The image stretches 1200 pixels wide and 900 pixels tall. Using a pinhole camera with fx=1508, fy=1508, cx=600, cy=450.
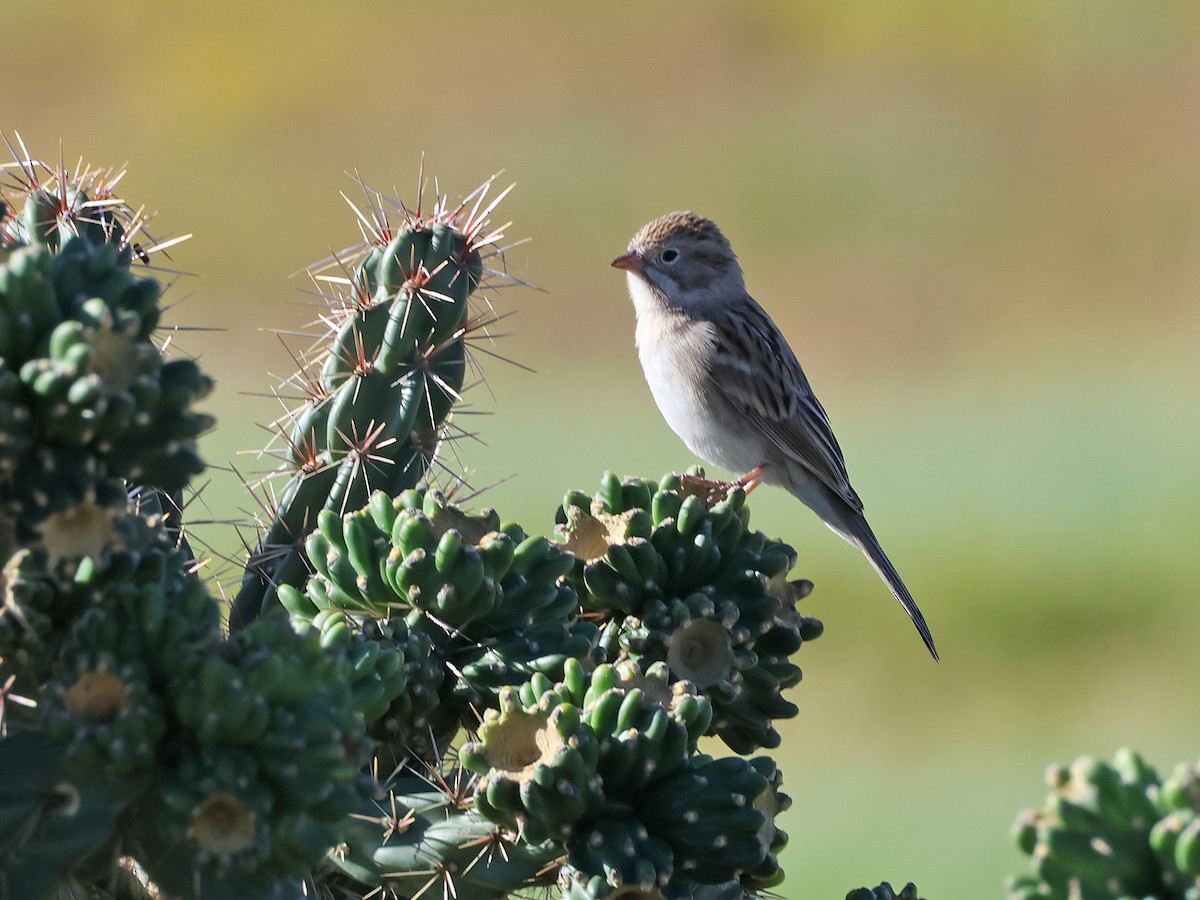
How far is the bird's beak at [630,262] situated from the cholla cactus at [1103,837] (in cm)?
416

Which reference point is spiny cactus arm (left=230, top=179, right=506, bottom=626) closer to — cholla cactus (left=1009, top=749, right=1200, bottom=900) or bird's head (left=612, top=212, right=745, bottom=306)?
cholla cactus (left=1009, top=749, right=1200, bottom=900)

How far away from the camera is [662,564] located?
7.32ft

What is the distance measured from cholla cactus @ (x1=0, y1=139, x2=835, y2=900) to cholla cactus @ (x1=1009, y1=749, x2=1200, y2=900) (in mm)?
551

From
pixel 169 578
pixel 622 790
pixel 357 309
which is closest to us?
pixel 169 578

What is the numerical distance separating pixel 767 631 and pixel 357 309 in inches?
33.6

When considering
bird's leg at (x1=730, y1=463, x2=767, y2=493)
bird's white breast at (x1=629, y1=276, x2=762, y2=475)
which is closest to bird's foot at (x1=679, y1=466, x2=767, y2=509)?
bird's leg at (x1=730, y1=463, x2=767, y2=493)

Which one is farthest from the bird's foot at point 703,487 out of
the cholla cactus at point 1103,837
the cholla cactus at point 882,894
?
the cholla cactus at point 1103,837

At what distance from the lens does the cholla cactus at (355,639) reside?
52.1 inches

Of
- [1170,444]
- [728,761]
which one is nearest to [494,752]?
[728,761]

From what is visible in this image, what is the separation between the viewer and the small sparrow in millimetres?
5363

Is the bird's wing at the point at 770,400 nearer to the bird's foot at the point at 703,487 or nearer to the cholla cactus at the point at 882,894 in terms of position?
the bird's foot at the point at 703,487

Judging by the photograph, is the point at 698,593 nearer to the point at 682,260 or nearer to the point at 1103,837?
the point at 1103,837

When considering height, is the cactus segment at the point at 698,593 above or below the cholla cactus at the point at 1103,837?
above

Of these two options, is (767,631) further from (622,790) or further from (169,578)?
(169,578)
